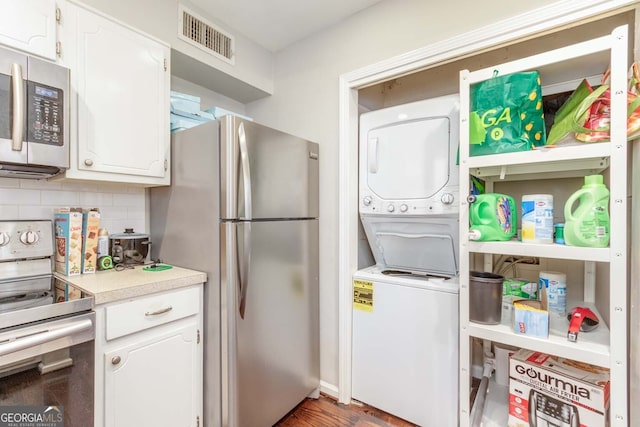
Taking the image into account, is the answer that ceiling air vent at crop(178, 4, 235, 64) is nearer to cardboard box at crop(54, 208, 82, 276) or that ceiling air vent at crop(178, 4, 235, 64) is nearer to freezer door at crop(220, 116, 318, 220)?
freezer door at crop(220, 116, 318, 220)

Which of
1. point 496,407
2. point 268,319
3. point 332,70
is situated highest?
point 332,70

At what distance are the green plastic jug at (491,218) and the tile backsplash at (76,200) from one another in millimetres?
1910

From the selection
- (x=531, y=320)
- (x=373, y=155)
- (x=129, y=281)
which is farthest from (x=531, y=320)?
(x=129, y=281)

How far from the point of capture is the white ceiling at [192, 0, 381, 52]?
183 cm

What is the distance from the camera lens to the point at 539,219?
1211 millimetres

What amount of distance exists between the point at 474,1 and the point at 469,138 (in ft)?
2.47

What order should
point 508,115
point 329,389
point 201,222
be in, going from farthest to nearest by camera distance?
point 329,389, point 201,222, point 508,115

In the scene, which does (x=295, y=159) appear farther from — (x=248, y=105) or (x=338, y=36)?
(x=248, y=105)

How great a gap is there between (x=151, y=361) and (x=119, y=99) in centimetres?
129

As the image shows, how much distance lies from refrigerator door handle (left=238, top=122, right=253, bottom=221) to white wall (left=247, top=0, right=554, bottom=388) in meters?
0.68

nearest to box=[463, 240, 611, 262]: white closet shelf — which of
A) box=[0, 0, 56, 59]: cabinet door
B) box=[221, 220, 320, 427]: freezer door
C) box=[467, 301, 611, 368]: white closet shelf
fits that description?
box=[467, 301, 611, 368]: white closet shelf

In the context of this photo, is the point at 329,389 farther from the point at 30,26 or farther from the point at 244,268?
the point at 30,26

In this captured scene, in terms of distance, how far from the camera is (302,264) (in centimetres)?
188

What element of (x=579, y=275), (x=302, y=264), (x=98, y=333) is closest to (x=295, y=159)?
(x=302, y=264)
